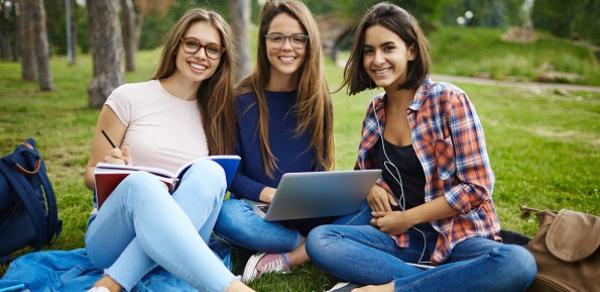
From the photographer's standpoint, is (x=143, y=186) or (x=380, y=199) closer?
(x=143, y=186)

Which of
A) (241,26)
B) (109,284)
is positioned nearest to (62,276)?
(109,284)

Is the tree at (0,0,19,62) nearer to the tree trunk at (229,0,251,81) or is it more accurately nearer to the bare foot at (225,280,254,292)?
the tree trunk at (229,0,251,81)

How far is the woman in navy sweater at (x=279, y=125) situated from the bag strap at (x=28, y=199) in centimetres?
92

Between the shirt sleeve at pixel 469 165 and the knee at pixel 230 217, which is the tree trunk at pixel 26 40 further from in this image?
the shirt sleeve at pixel 469 165

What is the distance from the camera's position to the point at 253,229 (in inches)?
95.8

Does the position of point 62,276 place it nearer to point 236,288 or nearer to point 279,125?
point 236,288

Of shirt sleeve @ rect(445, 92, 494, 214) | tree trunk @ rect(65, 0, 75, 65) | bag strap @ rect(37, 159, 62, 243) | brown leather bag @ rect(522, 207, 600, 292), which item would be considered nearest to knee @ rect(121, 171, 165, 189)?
bag strap @ rect(37, 159, 62, 243)

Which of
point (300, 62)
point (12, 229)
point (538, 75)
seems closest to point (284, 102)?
point (300, 62)

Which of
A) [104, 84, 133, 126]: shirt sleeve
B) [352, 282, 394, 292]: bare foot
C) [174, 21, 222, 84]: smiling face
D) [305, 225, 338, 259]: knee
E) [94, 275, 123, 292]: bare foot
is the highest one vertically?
[174, 21, 222, 84]: smiling face

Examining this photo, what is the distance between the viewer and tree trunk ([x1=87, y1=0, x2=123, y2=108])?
7293 mm

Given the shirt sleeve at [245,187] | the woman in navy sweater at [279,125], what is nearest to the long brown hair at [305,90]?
the woman in navy sweater at [279,125]

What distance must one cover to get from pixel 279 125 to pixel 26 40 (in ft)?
36.7

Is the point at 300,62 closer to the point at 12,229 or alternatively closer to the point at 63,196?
the point at 12,229

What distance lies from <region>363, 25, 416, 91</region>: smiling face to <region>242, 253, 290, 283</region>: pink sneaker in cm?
98
